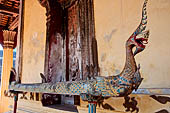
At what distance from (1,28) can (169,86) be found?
646cm

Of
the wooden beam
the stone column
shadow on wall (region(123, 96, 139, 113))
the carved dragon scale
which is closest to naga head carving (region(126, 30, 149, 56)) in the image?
the carved dragon scale

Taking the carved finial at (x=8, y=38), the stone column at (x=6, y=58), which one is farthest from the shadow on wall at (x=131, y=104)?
the carved finial at (x=8, y=38)

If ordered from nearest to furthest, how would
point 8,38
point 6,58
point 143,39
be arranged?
point 143,39, point 6,58, point 8,38

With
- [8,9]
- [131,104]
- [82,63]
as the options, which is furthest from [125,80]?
[8,9]

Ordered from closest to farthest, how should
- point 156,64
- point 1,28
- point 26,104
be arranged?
1. point 156,64
2. point 26,104
3. point 1,28

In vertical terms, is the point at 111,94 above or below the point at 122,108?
above

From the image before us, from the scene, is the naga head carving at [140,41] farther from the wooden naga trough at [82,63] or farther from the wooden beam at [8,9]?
the wooden beam at [8,9]

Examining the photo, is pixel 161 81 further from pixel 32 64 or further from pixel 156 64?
pixel 32 64

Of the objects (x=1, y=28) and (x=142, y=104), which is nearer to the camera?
(x=142, y=104)

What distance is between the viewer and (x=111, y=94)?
3.49ft

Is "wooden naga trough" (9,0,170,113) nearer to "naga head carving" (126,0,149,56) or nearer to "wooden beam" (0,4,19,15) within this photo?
"naga head carving" (126,0,149,56)

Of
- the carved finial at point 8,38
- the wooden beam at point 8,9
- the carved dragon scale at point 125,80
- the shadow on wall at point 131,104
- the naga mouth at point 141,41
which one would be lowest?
the shadow on wall at point 131,104

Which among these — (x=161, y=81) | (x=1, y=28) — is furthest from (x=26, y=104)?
(x=1, y=28)

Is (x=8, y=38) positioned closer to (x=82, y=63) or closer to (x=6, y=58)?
(x=6, y=58)
